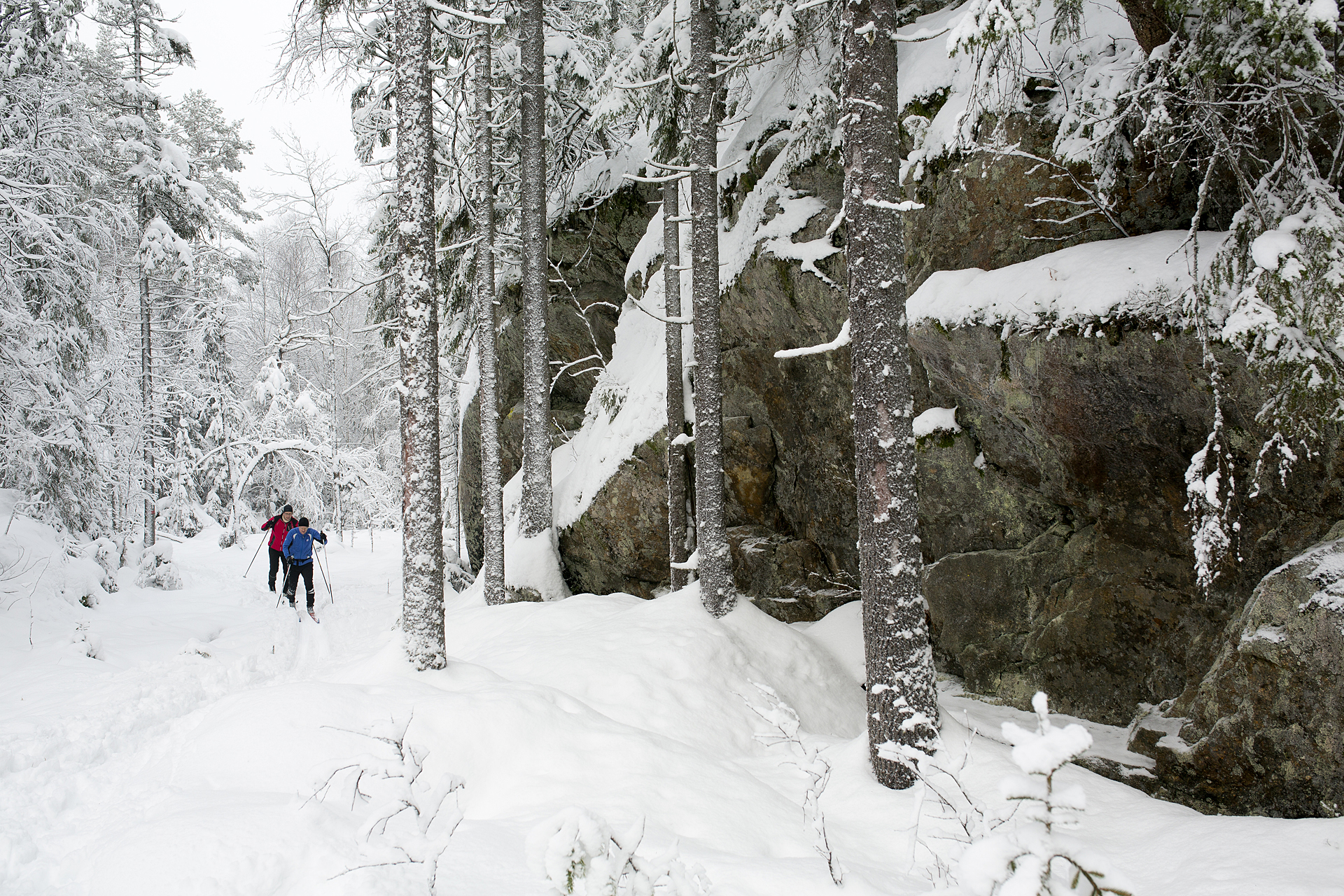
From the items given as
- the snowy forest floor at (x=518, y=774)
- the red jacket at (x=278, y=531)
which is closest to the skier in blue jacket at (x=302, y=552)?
the red jacket at (x=278, y=531)

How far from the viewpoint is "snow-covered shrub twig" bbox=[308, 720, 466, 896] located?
2.79 meters

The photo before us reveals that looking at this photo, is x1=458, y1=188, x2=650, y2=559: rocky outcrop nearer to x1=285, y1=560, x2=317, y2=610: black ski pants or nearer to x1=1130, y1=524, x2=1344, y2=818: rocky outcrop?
x1=285, y1=560, x2=317, y2=610: black ski pants

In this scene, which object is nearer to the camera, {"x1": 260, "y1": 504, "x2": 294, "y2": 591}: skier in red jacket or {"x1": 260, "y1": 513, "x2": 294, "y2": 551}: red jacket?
{"x1": 260, "y1": 504, "x2": 294, "y2": 591}: skier in red jacket

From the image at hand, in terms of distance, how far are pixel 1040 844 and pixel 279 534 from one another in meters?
14.3

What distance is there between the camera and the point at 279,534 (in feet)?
42.9

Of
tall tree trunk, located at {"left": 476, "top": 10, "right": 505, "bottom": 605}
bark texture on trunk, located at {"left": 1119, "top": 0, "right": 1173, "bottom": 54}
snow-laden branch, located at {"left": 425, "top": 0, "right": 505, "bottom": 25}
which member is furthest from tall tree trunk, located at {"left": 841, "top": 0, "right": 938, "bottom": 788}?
tall tree trunk, located at {"left": 476, "top": 10, "right": 505, "bottom": 605}

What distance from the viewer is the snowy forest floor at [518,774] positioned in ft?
11.8

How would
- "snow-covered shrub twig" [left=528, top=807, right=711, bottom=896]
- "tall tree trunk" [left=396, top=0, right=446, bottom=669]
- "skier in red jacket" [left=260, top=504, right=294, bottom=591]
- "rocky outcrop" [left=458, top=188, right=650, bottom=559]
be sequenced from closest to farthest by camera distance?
"snow-covered shrub twig" [left=528, top=807, right=711, bottom=896]
"tall tree trunk" [left=396, top=0, right=446, bottom=669]
"skier in red jacket" [left=260, top=504, right=294, bottom=591]
"rocky outcrop" [left=458, top=188, right=650, bottom=559]

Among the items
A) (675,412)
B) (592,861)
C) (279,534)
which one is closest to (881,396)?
(592,861)

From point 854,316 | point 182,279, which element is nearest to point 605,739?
point 854,316

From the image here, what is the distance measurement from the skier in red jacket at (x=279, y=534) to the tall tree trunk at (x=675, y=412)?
7456mm

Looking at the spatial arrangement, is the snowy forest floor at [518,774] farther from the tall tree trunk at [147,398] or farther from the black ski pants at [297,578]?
the tall tree trunk at [147,398]

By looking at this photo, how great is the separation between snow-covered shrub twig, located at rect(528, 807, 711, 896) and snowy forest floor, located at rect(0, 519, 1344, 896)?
7 cm

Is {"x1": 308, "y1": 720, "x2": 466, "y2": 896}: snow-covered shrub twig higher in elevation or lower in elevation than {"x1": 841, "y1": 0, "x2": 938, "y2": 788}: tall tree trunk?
lower
